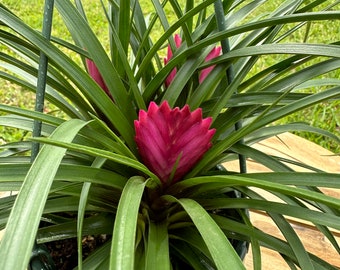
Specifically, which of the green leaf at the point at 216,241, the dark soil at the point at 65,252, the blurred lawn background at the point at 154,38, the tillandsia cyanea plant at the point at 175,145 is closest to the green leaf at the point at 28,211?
the tillandsia cyanea plant at the point at 175,145

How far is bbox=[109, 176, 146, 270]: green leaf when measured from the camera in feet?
1.20

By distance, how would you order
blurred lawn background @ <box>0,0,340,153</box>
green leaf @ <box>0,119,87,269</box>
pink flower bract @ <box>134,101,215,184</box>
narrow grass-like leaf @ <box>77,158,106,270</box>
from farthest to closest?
blurred lawn background @ <box>0,0,340,153</box>
pink flower bract @ <box>134,101,215,184</box>
narrow grass-like leaf @ <box>77,158,106,270</box>
green leaf @ <box>0,119,87,269</box>

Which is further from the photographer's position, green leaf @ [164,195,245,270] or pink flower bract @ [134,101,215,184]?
pink flower bract @ [134,101,215,184]

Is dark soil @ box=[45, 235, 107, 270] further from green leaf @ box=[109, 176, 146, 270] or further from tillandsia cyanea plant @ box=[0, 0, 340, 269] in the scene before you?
green leaf @ box=[109, 176, 146, 270]

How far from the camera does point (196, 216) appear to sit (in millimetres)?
481

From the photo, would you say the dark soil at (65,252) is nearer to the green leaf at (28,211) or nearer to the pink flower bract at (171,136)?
the pink flower bract at (171,136)

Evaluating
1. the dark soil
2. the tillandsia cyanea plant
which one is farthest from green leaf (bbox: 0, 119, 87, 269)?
the dark soil

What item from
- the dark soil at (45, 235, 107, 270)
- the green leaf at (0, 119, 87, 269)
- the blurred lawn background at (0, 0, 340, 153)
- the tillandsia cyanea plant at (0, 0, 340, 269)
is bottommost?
the green leaf at (0, 119, 87, 269)

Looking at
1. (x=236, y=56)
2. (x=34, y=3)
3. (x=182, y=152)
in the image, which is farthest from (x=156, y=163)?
(x=34, y=3)

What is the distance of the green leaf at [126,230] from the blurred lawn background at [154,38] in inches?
36.5

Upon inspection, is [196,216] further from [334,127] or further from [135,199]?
[334,127]

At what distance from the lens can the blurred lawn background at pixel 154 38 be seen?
1.66 metres

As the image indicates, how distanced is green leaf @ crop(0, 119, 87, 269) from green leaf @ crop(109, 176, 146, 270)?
67 millimetres

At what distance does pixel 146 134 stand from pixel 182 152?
0.05 m
